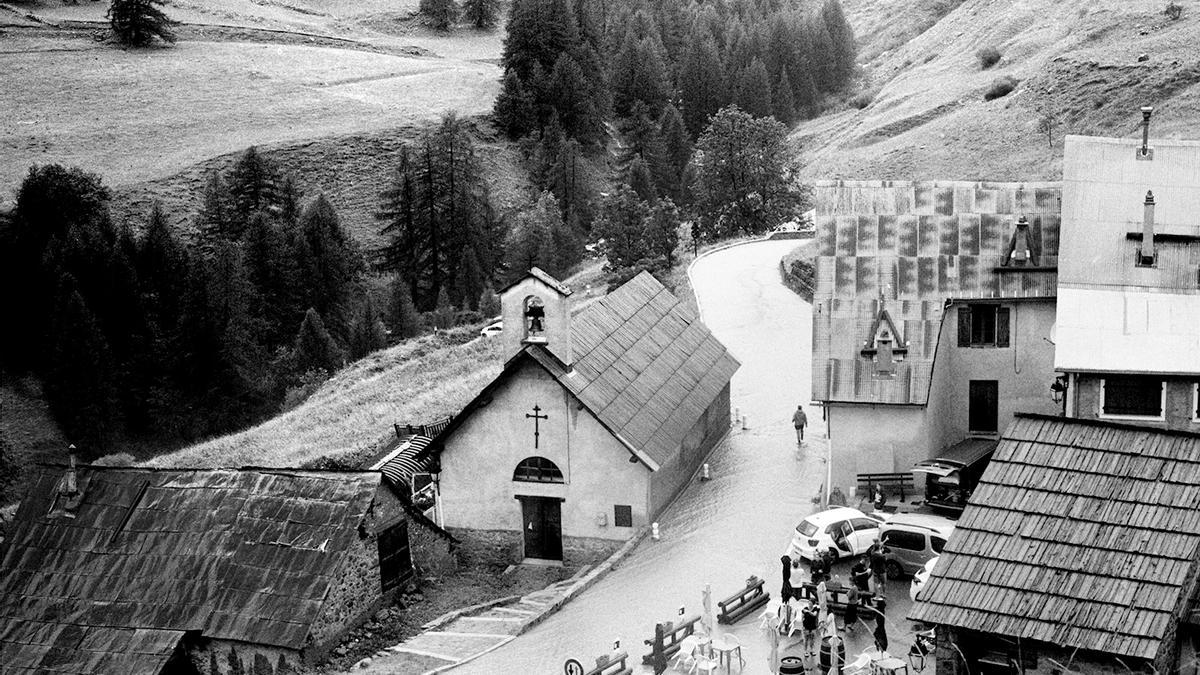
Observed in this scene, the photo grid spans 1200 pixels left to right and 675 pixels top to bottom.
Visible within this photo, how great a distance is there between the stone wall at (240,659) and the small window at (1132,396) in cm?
1893

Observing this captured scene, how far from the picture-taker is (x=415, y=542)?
37.2 metres

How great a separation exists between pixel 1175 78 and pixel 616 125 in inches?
2819

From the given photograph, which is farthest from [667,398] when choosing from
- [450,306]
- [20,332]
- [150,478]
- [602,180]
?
[602,180]

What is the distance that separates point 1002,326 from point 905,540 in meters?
8.72

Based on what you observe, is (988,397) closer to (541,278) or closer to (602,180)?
(541,278)

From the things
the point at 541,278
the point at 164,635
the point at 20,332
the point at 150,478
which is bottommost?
the point at 20,332

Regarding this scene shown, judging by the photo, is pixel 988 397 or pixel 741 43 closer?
pixel 988 397

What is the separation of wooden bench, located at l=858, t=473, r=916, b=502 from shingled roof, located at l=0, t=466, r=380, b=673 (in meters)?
12.6

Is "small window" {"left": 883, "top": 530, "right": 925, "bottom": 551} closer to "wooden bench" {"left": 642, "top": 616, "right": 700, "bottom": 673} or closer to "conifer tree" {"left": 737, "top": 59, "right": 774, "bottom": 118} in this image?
"wooden bench" {"left": 642, "top": 616, "right": 700, "bottom": 673}

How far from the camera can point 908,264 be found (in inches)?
1539

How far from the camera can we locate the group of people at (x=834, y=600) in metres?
28.9

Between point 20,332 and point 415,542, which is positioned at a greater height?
point 415,542

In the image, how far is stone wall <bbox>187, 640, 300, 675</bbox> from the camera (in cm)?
3247

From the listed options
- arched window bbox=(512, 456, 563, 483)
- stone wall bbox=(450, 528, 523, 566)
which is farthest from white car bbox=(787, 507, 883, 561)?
stone wall bbox=(450, 528, 523, 566)
